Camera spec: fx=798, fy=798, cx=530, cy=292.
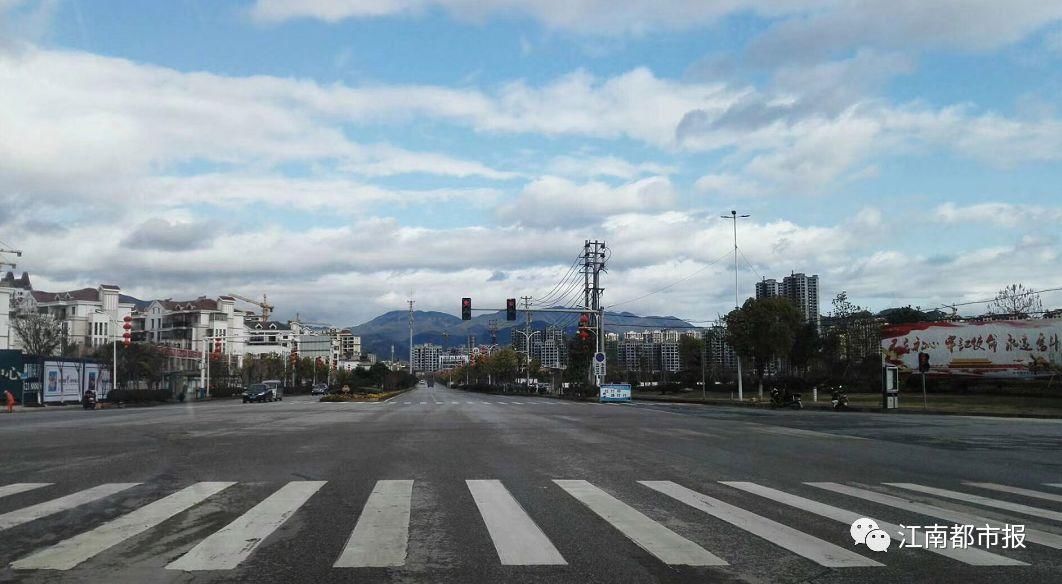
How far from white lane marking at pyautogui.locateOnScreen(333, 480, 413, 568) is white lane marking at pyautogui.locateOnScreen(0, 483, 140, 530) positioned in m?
3.45

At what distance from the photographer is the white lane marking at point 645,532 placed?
679 cm

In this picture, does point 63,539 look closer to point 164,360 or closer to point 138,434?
point 138,434

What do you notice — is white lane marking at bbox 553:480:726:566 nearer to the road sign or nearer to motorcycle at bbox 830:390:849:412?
motorcycle at bbox 830:390:849:412

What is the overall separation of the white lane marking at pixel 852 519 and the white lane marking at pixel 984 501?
1.87 m

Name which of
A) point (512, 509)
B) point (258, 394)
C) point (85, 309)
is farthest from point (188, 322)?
point (512, 509)

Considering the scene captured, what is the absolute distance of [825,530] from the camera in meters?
7.95

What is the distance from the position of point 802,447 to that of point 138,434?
1636 cm

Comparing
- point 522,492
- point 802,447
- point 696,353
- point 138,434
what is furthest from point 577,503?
point 696,353

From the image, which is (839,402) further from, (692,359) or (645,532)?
(692,359)

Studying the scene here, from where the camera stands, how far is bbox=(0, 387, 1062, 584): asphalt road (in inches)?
255

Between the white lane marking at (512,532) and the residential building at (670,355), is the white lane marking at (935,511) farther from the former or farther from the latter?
the residential building at (670,355)

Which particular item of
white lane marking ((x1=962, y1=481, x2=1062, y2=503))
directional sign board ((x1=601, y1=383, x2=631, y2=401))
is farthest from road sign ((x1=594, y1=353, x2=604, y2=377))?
white lane marking ((x1=962, y1=481, x2=1062, y2=503))

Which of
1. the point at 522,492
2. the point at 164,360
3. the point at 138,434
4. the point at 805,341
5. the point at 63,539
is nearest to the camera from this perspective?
the point at 63,539

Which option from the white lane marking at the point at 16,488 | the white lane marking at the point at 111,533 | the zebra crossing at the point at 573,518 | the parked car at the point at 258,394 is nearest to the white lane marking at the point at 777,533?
the zebra crossing at the point at 573,518
